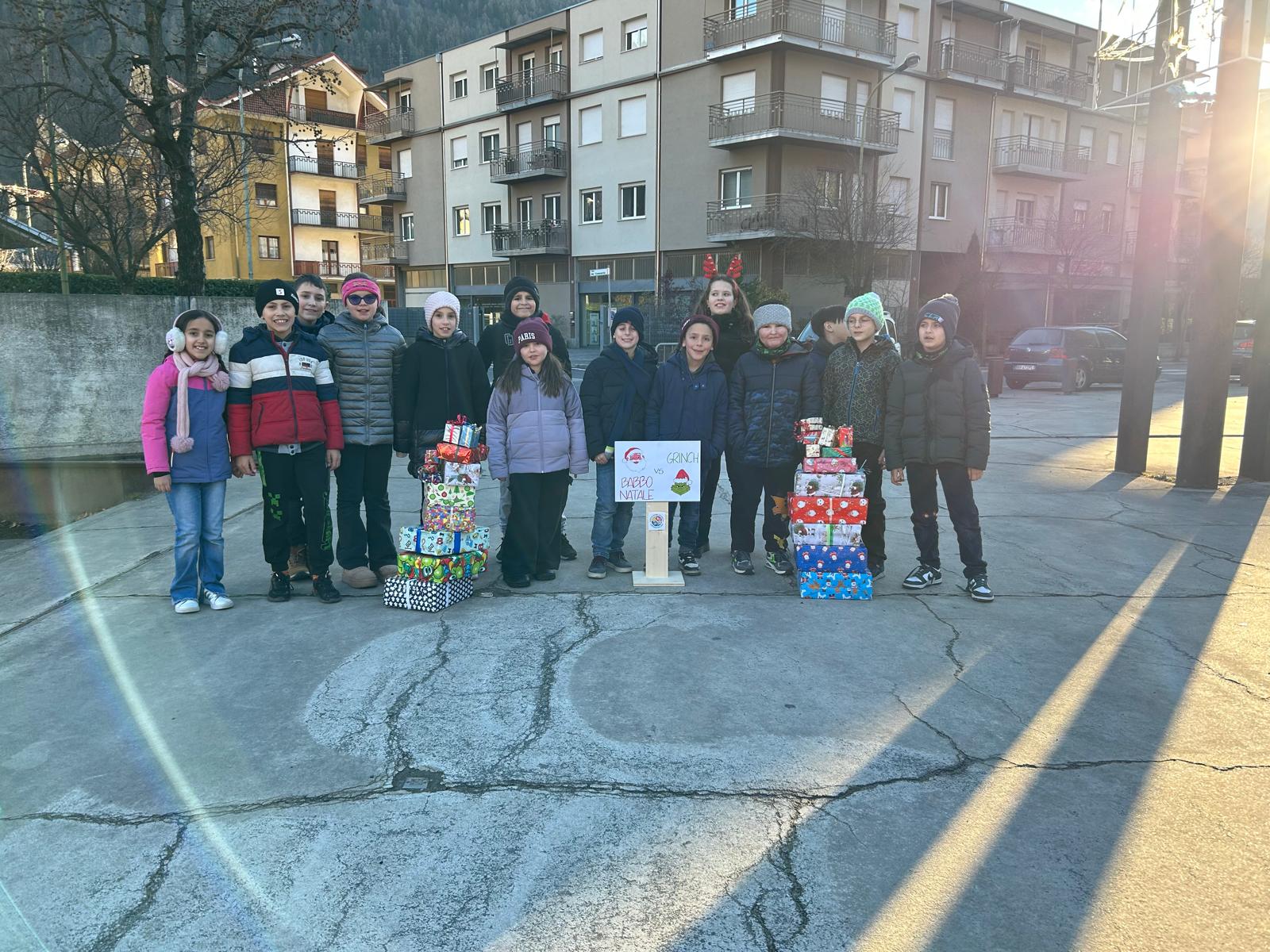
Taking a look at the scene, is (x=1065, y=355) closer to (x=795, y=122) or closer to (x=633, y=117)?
(x=795, y=122)

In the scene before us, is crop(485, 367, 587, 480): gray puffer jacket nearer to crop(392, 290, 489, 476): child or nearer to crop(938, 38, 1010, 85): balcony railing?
crop(392, 290, 489, 476): child

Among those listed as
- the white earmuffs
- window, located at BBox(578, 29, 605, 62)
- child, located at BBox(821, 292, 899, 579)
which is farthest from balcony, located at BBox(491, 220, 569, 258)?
the white earmuffs

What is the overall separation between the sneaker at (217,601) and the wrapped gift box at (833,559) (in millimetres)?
3722

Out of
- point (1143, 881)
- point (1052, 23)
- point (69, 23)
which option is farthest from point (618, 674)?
point (1052, 23)

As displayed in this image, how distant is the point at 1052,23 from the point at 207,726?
146ft

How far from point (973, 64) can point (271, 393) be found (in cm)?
3738

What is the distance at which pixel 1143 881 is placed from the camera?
8.90ft

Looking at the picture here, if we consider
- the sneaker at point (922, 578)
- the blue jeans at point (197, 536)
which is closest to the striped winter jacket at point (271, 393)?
the blue jeans at point (197, 536)

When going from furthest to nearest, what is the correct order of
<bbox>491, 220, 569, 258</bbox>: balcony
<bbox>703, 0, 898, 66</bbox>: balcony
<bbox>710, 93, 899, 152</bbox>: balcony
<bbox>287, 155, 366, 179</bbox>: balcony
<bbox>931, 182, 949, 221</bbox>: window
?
1. <bbox>287, 155, 366, 179</bbox>: balcony
2. <bbox>491, 220, 569, 258</bbox>: balcony
3. <bbox>931, 182, 949, 221</bbox>: window
4. <bbox>710, 93, 899, 152</bbox>: balcony
5. <bbox>703, 0, 898, 66</bbox>: balcony

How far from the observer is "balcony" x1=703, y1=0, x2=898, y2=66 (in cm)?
2877

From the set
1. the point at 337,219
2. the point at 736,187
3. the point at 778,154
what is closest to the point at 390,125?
the point at 337,219

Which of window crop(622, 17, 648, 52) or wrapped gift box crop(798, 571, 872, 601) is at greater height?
window crop(622, 17, 648, 52)

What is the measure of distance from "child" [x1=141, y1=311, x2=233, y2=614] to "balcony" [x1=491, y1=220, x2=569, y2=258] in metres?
34.0

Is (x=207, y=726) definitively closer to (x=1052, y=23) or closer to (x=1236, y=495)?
(x=1236, y=495)
